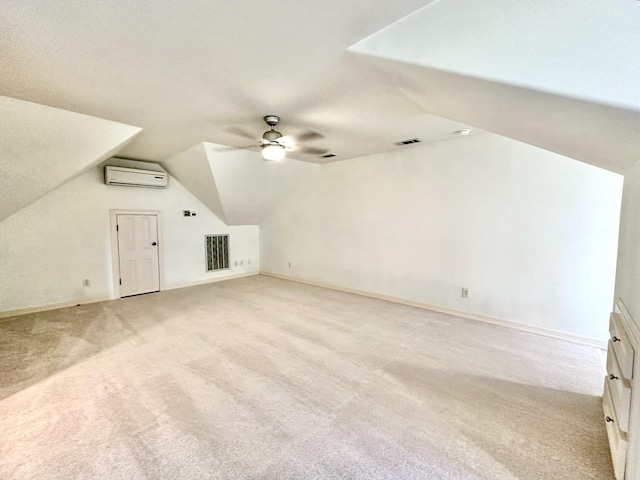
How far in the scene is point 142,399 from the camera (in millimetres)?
2176

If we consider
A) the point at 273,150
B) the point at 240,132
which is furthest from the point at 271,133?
the point at 240,132

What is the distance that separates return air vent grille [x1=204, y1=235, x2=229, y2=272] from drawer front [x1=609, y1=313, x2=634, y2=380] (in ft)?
20.9

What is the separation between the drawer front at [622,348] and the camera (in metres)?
1.48

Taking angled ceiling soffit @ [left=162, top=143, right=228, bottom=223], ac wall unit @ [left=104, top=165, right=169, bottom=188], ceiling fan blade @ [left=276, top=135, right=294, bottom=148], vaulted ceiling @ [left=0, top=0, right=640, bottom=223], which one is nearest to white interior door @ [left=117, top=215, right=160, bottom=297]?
ac wall unit @ [left=104, top=165, right=169, bottom=188]

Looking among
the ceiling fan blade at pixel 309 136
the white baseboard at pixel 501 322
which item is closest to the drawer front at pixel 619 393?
the white baseboard at pixel 501 322

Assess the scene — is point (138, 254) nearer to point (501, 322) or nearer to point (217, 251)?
point (217, 251)

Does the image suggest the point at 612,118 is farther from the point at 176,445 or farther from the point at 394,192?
the point at 394,192

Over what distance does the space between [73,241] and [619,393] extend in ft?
21.2

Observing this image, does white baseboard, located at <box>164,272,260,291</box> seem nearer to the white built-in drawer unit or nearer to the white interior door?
the white interior door

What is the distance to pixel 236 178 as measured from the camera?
510cm

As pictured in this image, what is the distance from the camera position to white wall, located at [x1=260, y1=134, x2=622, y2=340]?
3.14m

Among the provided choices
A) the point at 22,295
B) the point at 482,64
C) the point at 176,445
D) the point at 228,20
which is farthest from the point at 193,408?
the point at 22,295

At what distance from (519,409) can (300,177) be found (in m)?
4.97

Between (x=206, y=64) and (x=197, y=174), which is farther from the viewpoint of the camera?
(x=197, y=174)
